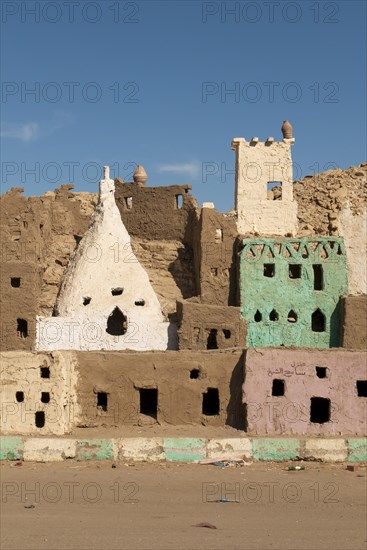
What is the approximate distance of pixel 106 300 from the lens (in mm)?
29188

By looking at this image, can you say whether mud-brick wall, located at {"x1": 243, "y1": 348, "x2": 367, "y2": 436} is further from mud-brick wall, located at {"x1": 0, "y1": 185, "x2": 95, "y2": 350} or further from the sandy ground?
mud-brick wall, located at {"x1": 0, "y1": 185, "x2": 95, "y2": 350}

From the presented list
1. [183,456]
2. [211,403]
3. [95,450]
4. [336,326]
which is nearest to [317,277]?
[336,326]

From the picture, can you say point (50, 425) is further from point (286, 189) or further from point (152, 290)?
point (286, 189)

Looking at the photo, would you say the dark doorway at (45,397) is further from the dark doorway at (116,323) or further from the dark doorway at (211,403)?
the dark doorway at (116,323)

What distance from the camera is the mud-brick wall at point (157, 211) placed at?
3228 cm

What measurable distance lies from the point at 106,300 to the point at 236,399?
22.8 feet

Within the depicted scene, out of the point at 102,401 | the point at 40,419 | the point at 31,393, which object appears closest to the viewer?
the point at 31,393

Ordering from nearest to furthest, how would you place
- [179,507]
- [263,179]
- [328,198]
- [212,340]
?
[179,507], [212,340], [263,179], [328,198]

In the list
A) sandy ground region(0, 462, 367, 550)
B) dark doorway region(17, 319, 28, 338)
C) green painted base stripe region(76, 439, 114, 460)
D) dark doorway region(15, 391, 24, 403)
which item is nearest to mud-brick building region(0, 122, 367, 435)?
dark doorway region(15, 391, 24, 403)

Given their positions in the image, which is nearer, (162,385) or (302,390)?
(302,390)

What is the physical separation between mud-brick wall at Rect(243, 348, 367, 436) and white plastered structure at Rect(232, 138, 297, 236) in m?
9.79

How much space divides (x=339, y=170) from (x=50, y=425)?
1959cm

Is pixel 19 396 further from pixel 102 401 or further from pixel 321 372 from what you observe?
pixel 321 372

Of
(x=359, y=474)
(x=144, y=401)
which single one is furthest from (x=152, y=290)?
(x=359, y=474)
